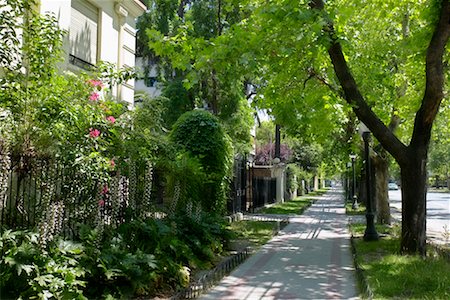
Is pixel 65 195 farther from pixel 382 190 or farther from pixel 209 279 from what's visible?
pixel 382 190

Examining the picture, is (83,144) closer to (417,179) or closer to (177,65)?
(177,65)

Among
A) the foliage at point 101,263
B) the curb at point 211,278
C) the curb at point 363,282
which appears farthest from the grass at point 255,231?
the foliage at point 101,263

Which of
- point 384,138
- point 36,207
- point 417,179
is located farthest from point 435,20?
point 36,207

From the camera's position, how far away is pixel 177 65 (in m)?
Answer: 9.46

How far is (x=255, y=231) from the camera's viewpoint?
15797 millimetres

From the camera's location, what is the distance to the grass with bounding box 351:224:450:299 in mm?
7160

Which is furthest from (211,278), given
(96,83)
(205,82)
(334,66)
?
(205,82)

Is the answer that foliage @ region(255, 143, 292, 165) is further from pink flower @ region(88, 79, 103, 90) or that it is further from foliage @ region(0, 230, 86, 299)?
foliage @ region(0, 230, 86, 299)

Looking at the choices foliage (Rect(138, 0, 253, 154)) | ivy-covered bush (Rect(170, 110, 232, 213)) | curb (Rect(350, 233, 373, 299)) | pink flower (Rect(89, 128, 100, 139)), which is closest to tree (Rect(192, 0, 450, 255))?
ivy-covered bush (Rect(170, 110, 232, 213))

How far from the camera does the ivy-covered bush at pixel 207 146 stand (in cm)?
1340

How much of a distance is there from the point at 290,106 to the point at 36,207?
6.43m

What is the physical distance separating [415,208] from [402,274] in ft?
8.97

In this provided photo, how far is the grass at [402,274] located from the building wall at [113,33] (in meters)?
7.01

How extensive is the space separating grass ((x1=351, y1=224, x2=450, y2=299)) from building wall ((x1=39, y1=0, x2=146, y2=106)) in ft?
23.0
